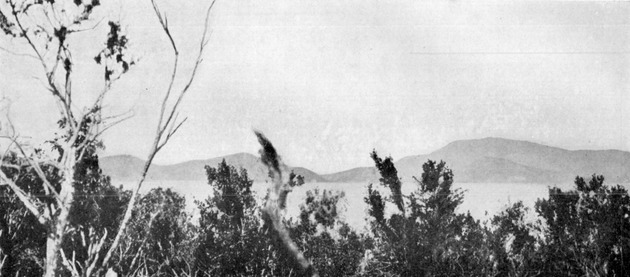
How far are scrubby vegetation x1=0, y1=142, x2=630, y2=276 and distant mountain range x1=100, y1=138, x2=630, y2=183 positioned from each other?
1.08 metres

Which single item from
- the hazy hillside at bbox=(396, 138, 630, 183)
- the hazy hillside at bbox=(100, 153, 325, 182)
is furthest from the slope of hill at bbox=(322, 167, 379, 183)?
the hazy hillside at bbox=(396, 138, 630, 183)

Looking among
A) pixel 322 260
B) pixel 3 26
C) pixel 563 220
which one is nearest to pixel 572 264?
pixel 563 220

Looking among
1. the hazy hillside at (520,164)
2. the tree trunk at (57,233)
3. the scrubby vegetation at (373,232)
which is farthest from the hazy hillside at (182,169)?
the tree trunk at (57,233)

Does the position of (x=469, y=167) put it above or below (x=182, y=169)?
below

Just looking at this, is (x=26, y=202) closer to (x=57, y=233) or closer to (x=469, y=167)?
(x=57, y=233)

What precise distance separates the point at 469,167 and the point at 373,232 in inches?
444

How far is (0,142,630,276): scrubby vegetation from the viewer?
19344 mm

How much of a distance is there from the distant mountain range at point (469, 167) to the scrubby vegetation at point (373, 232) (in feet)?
3.55

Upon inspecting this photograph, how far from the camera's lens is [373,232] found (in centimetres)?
2520

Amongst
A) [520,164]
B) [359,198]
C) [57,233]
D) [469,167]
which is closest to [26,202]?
[57,233]

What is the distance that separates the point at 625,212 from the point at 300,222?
16763mm

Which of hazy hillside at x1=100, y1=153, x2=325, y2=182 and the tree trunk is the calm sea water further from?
the tree trunk

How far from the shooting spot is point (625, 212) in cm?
2128

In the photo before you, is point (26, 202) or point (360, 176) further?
point (360, 176)
